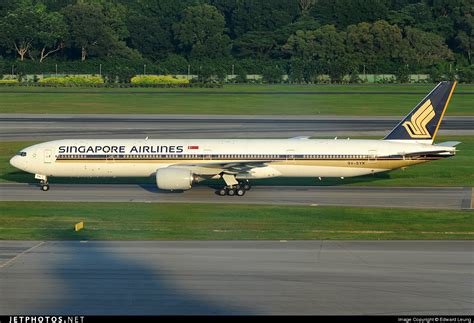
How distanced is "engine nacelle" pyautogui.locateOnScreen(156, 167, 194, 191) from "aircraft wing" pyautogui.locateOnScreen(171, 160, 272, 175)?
1206mm

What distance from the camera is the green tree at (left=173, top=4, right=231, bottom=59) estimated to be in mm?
193625

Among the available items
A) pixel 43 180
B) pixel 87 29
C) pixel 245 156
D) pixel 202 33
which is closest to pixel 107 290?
pixel 245 156

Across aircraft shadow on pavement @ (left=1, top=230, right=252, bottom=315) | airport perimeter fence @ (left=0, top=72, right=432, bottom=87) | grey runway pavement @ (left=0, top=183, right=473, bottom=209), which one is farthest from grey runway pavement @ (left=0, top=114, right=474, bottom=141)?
airport perimeter fence @ (left=0, top=72, right=432, bottom=87)

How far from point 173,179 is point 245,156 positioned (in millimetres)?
5018

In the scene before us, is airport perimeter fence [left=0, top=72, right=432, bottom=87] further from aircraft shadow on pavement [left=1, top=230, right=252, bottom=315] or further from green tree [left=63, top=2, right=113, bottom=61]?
aircraft shadow on pavement [left=1, top=230, right=252, bottom=315]

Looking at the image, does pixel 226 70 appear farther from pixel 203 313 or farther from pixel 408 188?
pixel 203 313

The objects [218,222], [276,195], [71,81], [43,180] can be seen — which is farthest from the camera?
[71,81]

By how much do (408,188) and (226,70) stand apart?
129 m

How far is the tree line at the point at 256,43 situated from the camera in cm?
18225

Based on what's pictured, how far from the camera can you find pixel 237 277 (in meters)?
32.6

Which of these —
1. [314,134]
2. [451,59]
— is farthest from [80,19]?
[314,134]

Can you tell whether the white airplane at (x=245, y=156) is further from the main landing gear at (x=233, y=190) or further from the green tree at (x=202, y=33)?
the green tree at (x=202, y=33)

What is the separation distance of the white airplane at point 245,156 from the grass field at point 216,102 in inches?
2129

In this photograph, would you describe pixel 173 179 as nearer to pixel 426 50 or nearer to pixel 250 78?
pixel 250 78
